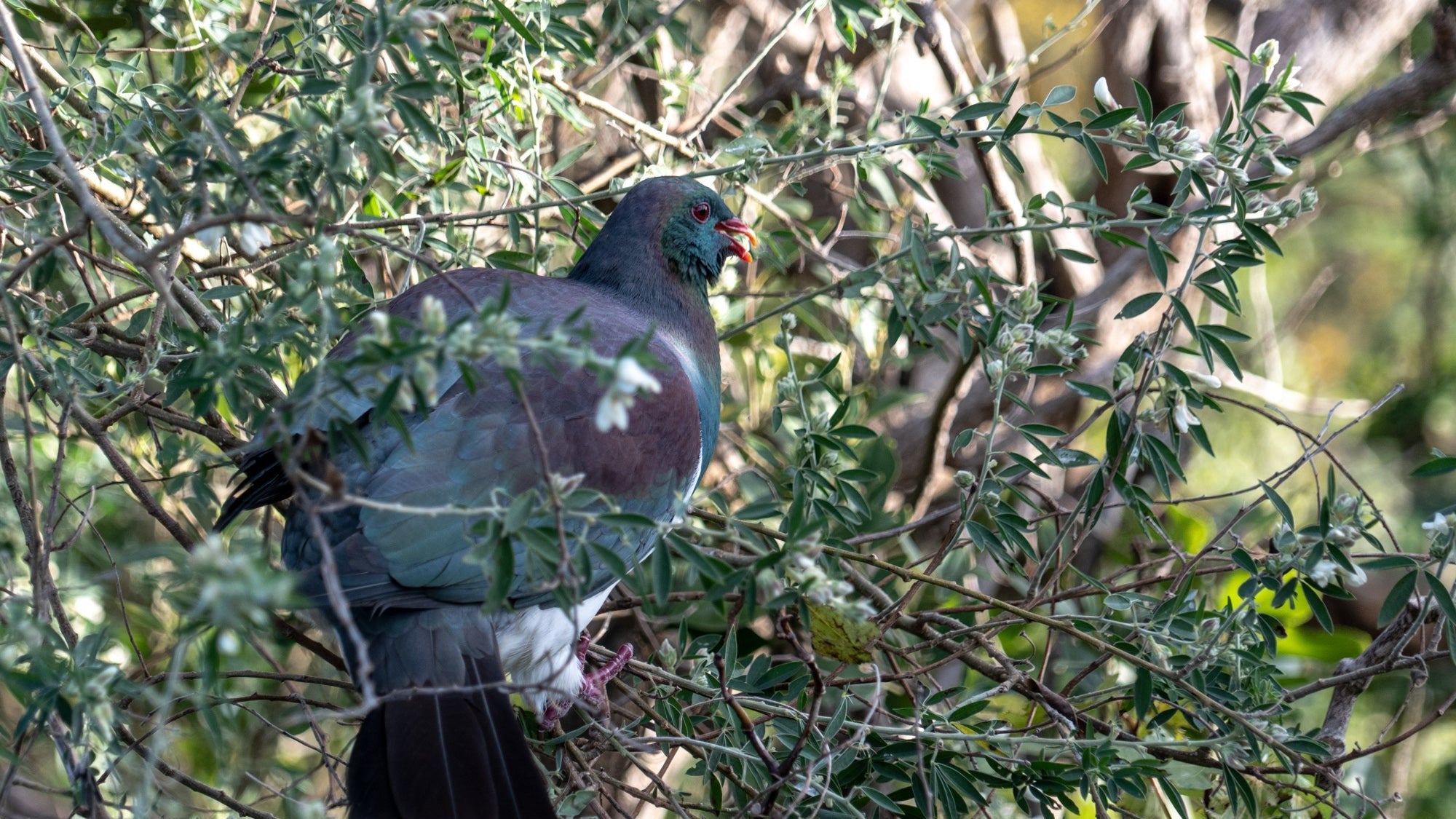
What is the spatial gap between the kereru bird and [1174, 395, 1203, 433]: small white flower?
1.00 meters

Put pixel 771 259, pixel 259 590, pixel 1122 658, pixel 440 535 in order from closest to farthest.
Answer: pixel 259 590 < pixel 1122 658 < pixel 440 535 < pixel 771 259

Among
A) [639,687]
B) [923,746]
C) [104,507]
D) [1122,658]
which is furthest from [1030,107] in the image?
[104,507]

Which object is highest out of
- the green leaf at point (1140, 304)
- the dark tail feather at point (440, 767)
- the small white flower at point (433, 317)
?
the small white flower at point (433, 317)

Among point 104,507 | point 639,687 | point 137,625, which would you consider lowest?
point 137,625

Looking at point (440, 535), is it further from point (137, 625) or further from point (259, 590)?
point (137, 625)

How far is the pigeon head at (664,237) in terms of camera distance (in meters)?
3.26

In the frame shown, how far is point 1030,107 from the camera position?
2.38m

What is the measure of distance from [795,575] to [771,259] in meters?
1.76

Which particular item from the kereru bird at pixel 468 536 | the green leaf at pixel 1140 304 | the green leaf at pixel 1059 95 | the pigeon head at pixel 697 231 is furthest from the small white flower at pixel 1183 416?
the pigeon head at pixel 697 231

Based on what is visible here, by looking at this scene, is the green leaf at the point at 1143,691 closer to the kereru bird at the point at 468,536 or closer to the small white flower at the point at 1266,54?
the kereru bird at the point at 468,536

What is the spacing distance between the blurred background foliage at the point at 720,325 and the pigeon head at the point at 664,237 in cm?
11

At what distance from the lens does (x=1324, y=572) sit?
84.9 inches

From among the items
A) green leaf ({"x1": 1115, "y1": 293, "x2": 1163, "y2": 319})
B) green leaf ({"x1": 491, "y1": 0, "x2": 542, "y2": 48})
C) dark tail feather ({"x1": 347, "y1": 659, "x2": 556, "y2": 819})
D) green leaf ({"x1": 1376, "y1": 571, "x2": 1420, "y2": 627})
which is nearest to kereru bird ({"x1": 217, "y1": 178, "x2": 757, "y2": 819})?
dark tail feather ({"x1": 347, "y1": 659, "x2": 556, "y2": 819})

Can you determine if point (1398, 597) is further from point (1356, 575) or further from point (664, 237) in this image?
point (664, 237)
